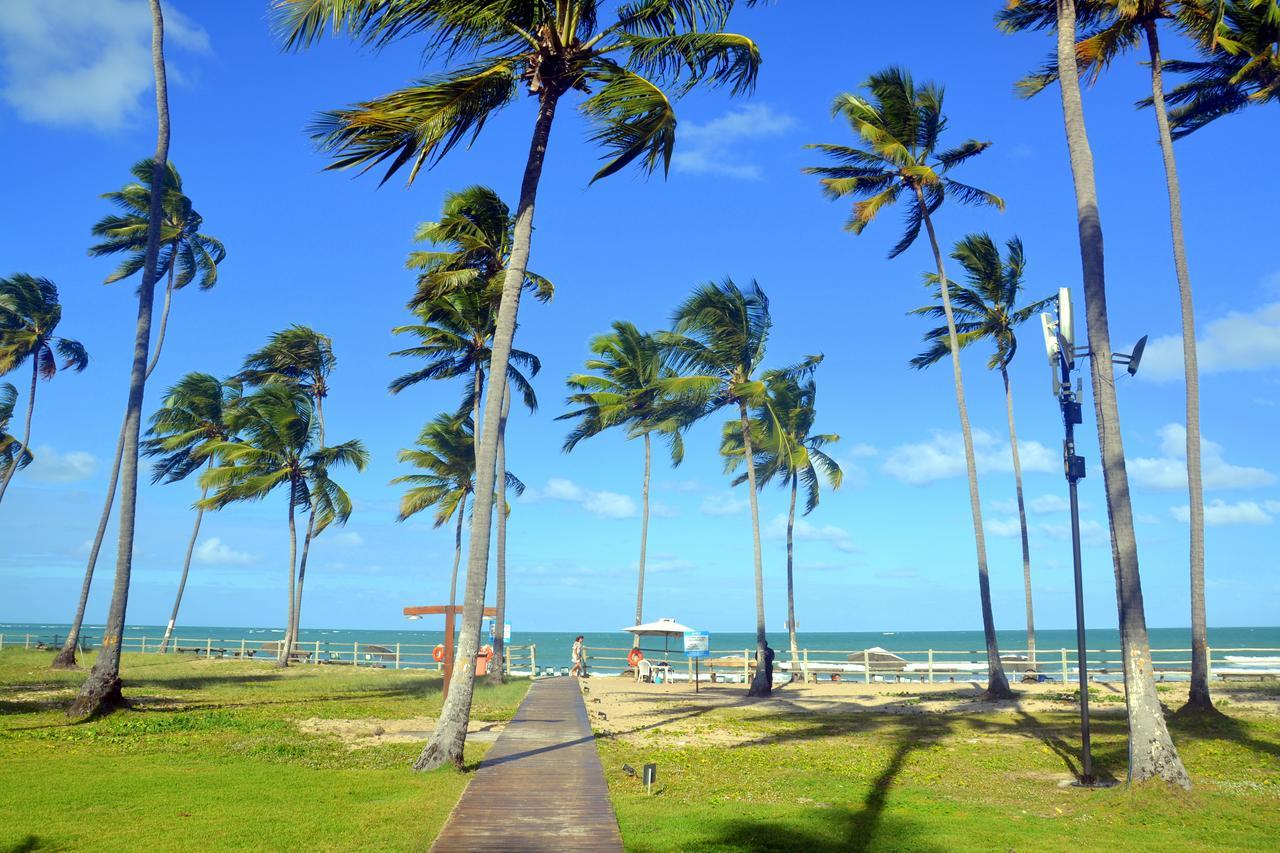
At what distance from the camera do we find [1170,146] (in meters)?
18.8

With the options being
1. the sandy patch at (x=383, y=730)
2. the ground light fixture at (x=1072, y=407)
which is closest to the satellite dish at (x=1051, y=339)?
the ground light fixture at (x=1072, y=407)

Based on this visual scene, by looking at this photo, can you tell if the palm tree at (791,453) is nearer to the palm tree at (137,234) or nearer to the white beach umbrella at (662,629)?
the white beach umbrella at (662,629)

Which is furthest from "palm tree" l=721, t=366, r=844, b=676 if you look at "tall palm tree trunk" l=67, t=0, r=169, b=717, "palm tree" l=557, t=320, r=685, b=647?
"tall palm tree trunk" l=67, t=0, r=169, b=717

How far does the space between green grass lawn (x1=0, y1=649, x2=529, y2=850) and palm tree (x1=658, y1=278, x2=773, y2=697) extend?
836 cm

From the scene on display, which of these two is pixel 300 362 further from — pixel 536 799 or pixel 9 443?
pixel 536 799

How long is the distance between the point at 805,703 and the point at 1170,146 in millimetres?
15450

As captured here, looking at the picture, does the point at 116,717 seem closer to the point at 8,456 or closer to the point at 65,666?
the point at 65,666

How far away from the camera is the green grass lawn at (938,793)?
28.9ft

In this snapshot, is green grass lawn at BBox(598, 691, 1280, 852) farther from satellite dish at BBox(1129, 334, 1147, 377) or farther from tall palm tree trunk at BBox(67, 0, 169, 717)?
tall palm tree trunk at BBox(67, 0, 169, 717)

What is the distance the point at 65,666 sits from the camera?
31031mm

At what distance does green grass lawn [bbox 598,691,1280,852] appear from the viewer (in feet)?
28.9

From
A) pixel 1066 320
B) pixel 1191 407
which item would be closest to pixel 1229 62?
pixel 1191 407

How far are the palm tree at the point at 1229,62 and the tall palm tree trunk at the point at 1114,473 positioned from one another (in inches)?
244

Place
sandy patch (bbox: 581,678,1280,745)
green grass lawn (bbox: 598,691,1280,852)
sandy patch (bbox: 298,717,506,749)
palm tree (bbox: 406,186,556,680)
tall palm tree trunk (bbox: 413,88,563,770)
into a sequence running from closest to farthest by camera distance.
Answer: green grass lawn (bbox: 598,691,1280,852) < tall palm tree trunk (bbox: 413,88,563,770) < sandy patch (bbox: 298,717,506,749) < sandy patch (bbox: 581,678,1280,745) < palm tree (bbox: 406,186,556,680)
